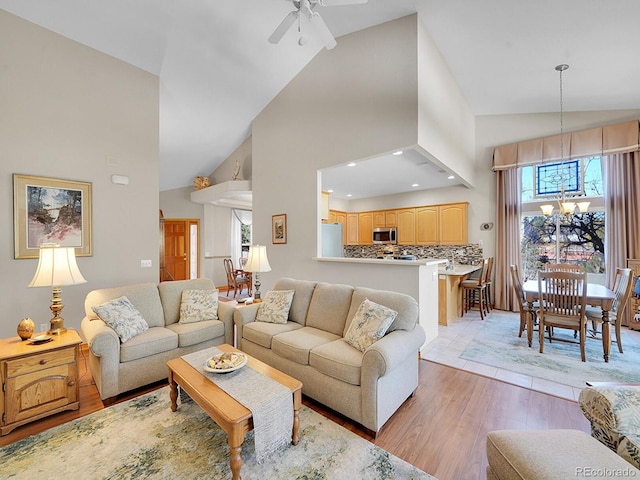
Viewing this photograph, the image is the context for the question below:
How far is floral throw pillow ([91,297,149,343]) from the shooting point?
2.60 meters

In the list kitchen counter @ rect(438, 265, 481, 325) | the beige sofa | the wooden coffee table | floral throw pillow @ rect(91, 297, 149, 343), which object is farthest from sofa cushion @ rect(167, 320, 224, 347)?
kitchen counter @ rect(438, 265, 481, 325)

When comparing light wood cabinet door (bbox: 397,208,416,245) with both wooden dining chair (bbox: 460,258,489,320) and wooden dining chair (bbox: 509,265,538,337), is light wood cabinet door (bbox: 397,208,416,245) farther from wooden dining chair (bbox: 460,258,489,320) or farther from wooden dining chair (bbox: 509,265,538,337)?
wooden dining chair (bbox: 509,265,538,337)

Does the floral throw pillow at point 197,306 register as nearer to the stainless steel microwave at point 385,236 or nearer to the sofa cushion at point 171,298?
the sofa cushion at point 171,298

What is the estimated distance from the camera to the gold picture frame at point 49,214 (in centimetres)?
325

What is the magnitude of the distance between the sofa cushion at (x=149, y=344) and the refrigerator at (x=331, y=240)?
3.15m

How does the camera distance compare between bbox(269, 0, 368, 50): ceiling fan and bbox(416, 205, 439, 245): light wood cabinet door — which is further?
bbox(416, 205, 439, 245): light wood cabinet door

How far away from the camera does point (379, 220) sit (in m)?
7.49

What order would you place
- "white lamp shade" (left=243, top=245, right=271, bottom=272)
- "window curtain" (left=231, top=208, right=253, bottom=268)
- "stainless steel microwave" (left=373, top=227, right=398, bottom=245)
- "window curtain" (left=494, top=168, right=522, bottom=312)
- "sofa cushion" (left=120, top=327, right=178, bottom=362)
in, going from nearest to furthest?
"sofa cushion" (left=120, top=327, right=178, bottom=362), "white lamp shade" (left=243, top=245, right=271, bottom=272), "window curtain" (left=494, top=168, right=522, bottom=312), "stainless steel microwave" (left=373, top=227, right=398, bottom=245), "window curtain" (left=231, top=208, right=253, bottom=268)

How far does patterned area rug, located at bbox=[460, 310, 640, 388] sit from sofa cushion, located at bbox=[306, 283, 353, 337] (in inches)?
69.2

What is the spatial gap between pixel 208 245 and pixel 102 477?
21.6ft

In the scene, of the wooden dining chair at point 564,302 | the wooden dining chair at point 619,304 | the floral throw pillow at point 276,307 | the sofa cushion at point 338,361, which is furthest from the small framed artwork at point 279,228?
the wooden dining chair at point 619,304

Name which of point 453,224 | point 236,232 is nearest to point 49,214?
point 236,232

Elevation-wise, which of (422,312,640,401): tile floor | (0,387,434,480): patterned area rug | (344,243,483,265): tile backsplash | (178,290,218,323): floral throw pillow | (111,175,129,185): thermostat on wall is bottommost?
(422,312,640,401): tile floor

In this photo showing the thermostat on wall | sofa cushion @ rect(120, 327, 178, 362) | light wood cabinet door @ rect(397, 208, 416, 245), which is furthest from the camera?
light wood cabinet door @ rect(397, 208, 416, 245)
